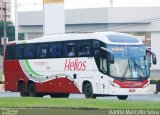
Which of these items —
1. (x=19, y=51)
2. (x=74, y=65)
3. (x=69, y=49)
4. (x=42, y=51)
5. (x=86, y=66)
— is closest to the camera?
(x=86, y=66)

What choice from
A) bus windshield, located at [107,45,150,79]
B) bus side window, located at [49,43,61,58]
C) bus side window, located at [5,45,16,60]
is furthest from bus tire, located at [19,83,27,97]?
Answer: bus windshield, located at [107,45,150,79]

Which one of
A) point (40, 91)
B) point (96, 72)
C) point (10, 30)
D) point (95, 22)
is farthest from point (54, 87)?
point (10, 30)

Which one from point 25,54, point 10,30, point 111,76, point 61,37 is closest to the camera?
point 111,76

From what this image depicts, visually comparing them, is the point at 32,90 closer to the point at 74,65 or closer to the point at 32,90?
the point at 32,90

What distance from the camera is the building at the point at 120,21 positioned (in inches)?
2746

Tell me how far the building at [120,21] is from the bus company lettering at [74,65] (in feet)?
137

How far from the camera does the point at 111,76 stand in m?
26.5

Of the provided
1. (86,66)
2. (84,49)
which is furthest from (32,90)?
(84,49)

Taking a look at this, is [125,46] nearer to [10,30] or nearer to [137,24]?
[137,24]

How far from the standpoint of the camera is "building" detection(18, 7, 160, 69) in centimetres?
6975

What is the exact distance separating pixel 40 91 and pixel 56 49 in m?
2.48

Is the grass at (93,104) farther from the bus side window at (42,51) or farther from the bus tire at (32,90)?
the bus tire at (32,90)

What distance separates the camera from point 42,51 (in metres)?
30.3

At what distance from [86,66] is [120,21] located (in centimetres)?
4366
